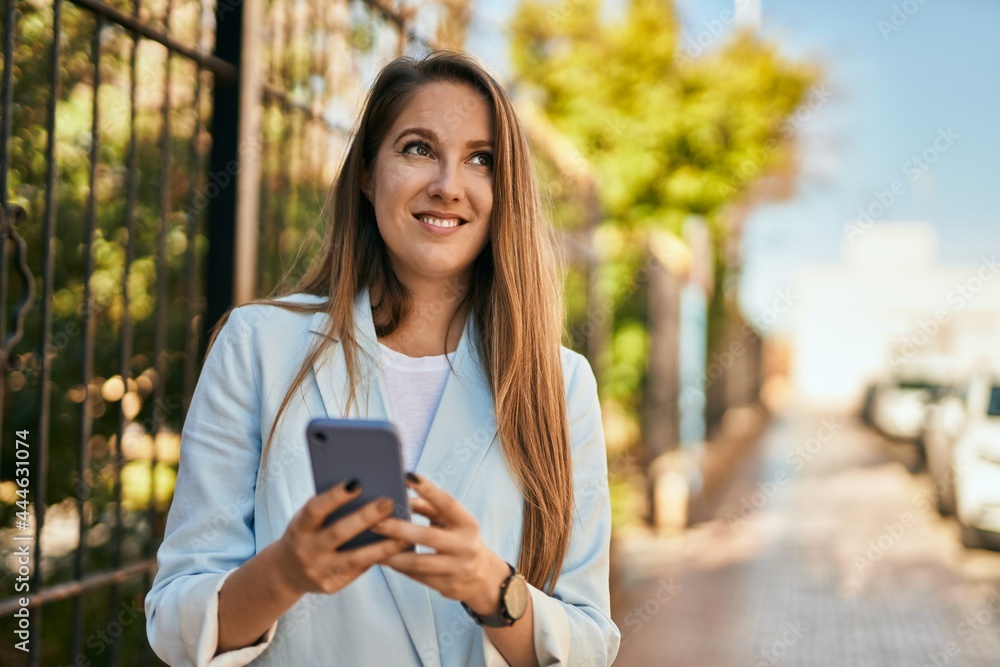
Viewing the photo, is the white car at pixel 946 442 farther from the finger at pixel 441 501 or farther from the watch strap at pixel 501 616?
the finger at pixel 441 501

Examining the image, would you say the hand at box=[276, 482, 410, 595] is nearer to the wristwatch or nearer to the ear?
the wristwatch

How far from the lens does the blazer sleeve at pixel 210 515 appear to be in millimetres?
1441

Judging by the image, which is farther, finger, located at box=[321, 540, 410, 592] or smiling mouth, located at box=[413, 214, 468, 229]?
smiling mouth, located at box=[413, 214, 468, 229]

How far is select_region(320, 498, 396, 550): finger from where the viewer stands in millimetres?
1185

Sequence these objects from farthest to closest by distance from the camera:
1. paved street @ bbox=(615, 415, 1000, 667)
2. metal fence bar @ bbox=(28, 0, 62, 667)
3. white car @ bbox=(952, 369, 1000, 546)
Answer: white car @ bbox=(952, 369, 1000, 546), paved street @ bbox=(615, 415, 1000, 667), metal fence bar @ bbox=(28, 0, 62, 667)

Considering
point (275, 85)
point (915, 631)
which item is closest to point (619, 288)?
point (915, 631)

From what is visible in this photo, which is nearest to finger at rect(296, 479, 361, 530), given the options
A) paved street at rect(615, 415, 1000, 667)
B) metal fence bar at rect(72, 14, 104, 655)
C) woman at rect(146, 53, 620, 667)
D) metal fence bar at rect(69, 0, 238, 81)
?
woman at rect(146, 53, 620, 667)

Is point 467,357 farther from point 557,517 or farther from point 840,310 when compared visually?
point 840,310

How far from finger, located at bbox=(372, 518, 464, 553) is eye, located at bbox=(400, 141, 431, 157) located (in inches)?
30.0

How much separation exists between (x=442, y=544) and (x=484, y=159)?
2.62 ft

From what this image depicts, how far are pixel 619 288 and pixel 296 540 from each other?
9179 mm

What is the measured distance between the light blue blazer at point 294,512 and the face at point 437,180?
0.18m

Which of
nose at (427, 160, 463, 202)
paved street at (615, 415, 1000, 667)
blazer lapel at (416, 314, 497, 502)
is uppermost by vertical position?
nose at (427, 160, 463, 202)

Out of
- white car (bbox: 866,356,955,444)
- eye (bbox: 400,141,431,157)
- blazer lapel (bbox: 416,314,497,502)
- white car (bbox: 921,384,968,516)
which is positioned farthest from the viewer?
white car (bbox: 866,356,955,444)
